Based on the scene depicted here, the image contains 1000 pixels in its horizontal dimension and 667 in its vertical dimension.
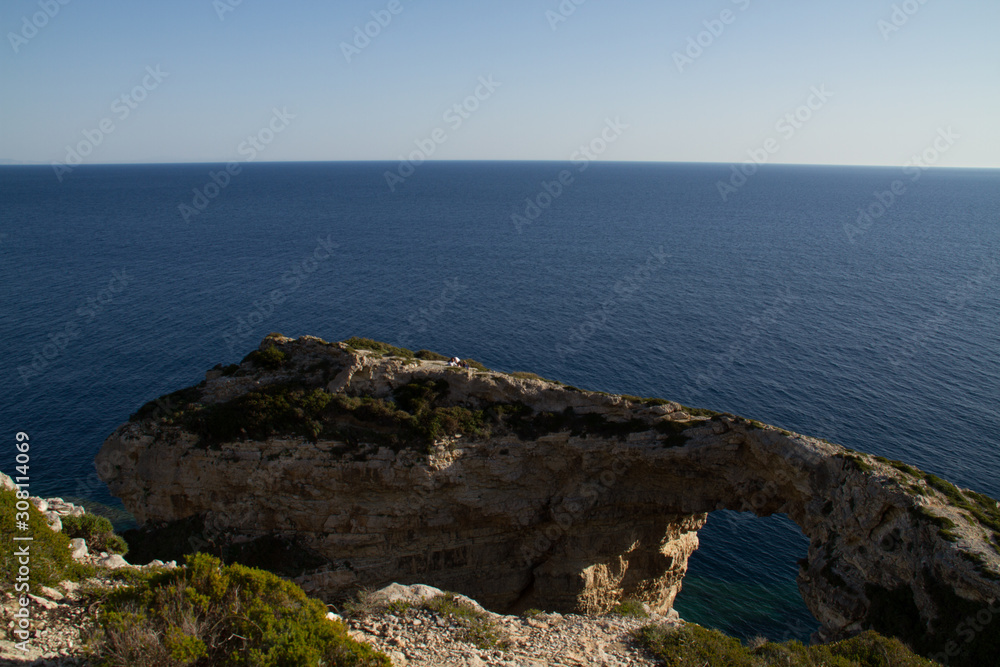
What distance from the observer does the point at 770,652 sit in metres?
20.2

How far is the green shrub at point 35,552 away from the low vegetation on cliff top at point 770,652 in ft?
63.9

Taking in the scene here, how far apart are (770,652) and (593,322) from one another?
60.7 meters

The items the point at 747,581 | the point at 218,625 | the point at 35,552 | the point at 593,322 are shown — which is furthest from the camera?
the point at 593,322

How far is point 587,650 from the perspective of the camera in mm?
20500

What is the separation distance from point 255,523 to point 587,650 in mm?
21236

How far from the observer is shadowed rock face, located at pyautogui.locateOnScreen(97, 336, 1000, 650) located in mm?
31406

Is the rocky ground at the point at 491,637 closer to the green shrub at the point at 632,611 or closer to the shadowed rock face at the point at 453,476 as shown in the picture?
the green shrub at the point at 632,611

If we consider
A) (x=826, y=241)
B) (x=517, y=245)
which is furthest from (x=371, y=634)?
(x=826, y=241)

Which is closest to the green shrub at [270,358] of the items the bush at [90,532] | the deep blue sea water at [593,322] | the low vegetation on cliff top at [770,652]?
the bush at [90,532]

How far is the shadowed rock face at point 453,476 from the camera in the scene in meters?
31.4

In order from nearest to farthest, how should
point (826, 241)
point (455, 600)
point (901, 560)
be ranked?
point (455, 600)
point (901, 560)
point (826, 241)

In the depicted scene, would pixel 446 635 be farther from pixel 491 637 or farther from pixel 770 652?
pixel 770 652

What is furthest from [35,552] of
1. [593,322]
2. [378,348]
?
[593,322]

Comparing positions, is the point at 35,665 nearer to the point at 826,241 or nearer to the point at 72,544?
the point at 72,544
